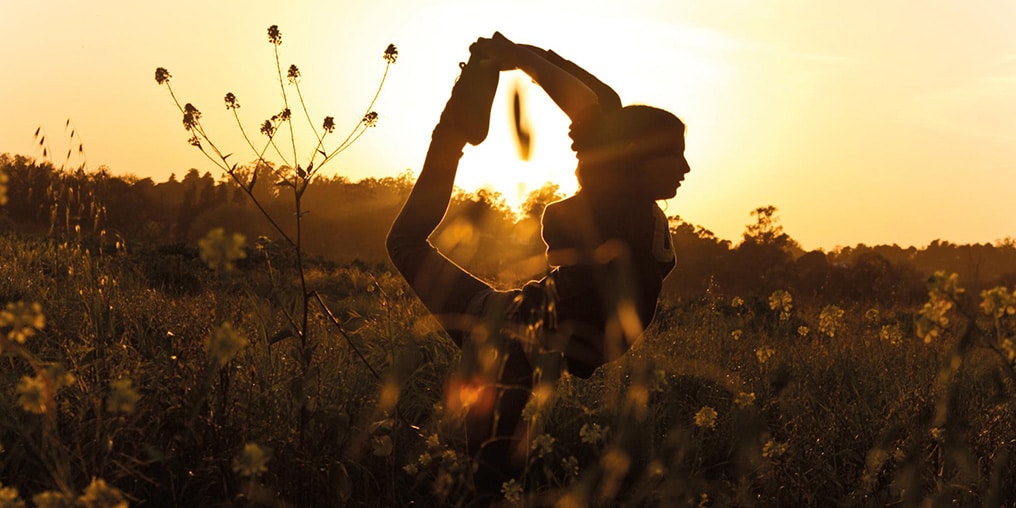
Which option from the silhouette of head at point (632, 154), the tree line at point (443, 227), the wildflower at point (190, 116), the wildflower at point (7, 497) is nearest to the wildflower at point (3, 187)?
the wildflower at point (7, 497)

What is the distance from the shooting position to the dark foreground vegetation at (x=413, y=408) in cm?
191

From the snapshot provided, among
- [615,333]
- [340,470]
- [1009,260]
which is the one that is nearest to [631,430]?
[615,333]

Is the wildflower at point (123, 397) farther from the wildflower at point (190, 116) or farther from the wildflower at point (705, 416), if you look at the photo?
the wildflower at point (705, 416)

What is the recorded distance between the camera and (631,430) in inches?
129

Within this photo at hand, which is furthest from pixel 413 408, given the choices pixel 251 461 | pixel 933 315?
pixel 933 315

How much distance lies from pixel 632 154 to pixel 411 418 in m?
1.69

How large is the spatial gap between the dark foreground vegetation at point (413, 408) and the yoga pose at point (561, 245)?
170 millimetres

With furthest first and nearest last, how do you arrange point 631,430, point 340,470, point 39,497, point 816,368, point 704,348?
1. point 704,348
2. point 816,368
3. point 631,430
4. point 340,470
5. point 39,497

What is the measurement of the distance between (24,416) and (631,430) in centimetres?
238

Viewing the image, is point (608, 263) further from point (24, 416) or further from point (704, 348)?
point (704, 348)

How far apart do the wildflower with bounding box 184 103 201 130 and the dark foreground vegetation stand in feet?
1.50

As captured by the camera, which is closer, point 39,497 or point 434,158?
point 39,497

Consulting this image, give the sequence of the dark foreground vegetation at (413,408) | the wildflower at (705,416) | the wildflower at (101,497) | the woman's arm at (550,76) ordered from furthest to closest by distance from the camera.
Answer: the wildflower at (705,416) < the woman's arm at (550,76) < the dark foreground vegetation at (413,408) < the wildflower at (101,497)

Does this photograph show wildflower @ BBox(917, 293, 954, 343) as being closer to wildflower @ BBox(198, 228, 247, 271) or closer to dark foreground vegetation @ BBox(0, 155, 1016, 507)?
dark foreground vegetation @ BBox(0, 155, 1016, 507)
